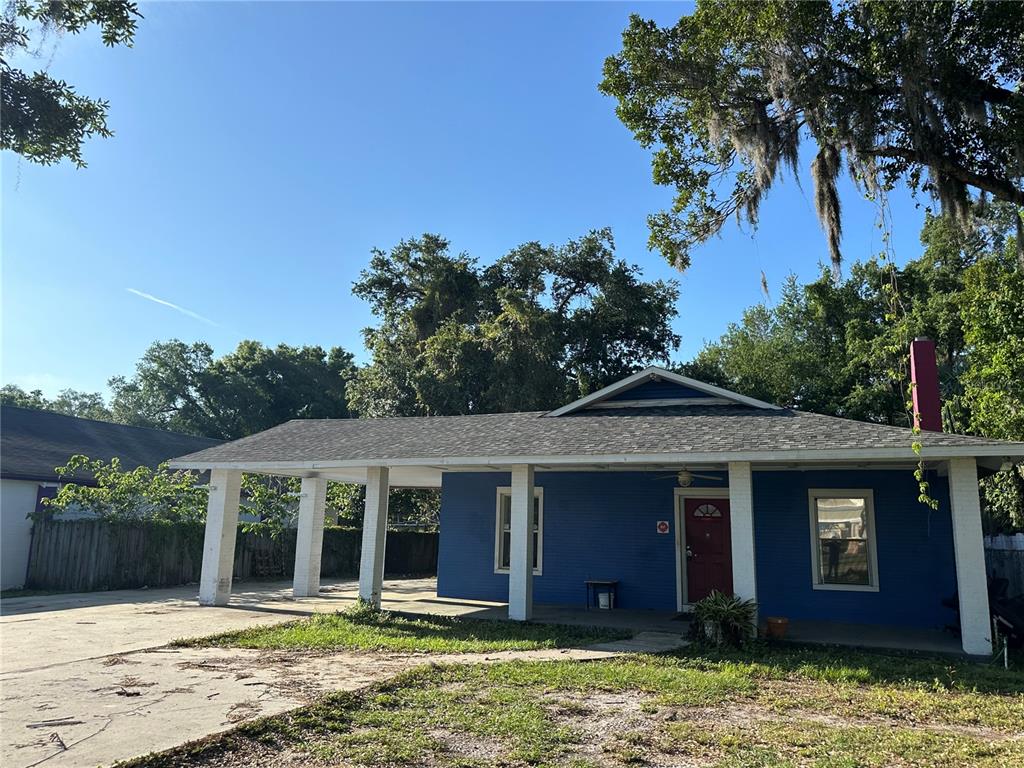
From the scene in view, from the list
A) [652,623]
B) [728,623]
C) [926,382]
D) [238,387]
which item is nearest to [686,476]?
[652,623]

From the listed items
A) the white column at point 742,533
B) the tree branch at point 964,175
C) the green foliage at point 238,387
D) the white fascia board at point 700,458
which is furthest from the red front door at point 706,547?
the green foliage at point 238,387

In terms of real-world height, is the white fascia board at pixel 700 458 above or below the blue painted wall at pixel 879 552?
above

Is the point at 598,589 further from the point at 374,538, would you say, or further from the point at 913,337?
the point at 913,337

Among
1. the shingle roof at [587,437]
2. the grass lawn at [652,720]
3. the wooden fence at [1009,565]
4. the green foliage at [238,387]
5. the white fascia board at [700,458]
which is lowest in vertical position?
the grass lawn at [652,720]

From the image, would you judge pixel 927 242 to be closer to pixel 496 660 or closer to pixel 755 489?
pixel 755 489

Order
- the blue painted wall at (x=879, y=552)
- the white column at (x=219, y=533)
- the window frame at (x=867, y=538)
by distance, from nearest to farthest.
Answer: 1. the blue painted wall at (x=879, y=552)
2. the window frame at (x=867, y=538)
3. the white column at (x=219, y=533)

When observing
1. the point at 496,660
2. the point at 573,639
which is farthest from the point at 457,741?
the point at 573,639

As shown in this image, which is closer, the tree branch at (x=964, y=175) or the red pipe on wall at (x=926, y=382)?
the tree branch at (x=964, y=175)

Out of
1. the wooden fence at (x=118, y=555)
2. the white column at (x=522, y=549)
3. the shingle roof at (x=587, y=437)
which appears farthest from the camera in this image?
the wooden fence at (x=118, y=555)

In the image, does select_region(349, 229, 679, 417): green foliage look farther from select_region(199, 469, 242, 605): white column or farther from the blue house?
select_region(199, 469, 242, 605): white column

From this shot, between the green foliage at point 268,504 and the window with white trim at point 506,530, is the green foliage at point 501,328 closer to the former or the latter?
the green foliage at point 268,504

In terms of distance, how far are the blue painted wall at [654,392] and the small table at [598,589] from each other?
11.8 ft

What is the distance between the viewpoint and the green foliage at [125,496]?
1767 centimetres

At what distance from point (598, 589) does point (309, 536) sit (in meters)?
6.64
